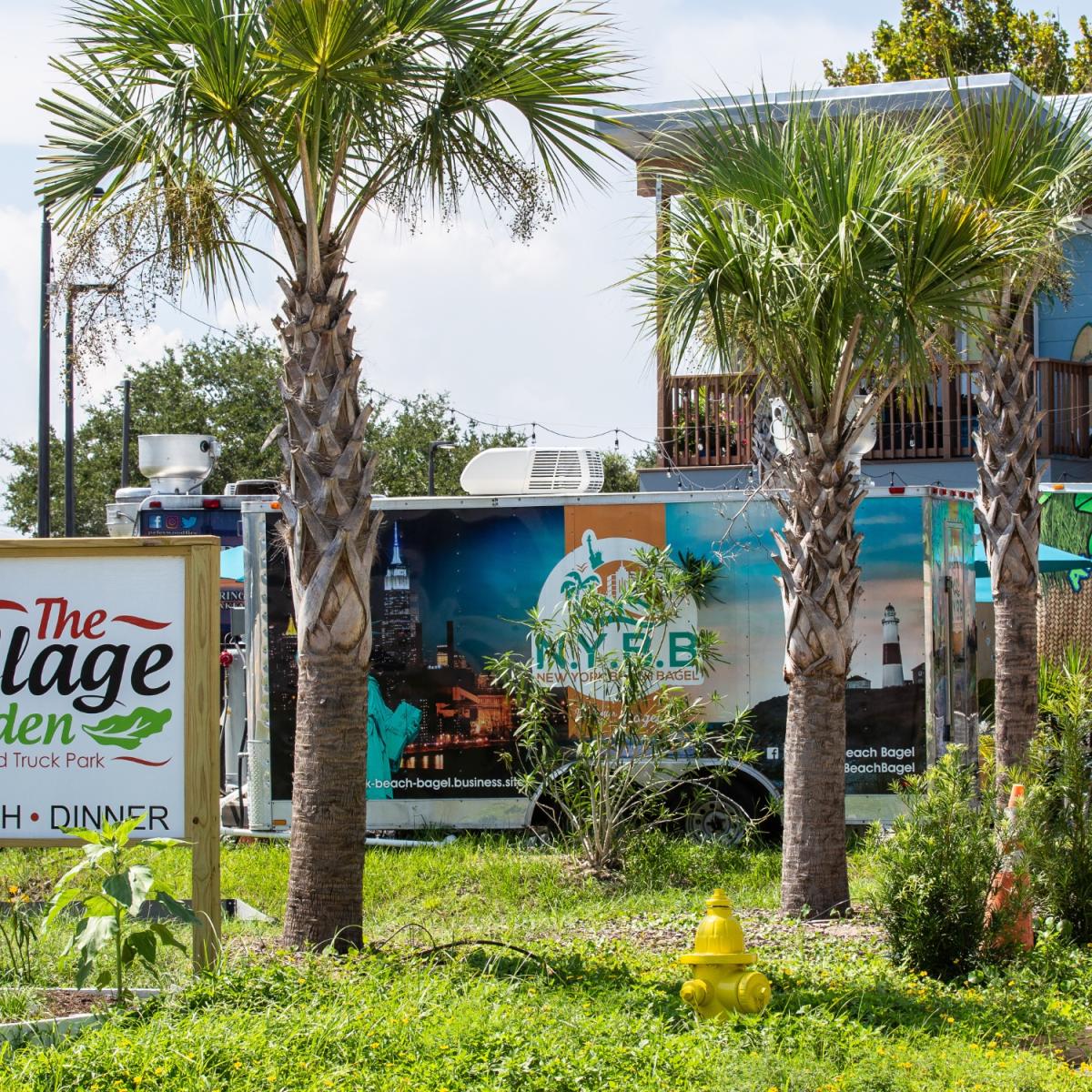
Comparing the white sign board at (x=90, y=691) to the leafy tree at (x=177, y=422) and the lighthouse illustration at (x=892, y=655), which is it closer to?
the lighthouse illustration at (x=892, y=655)

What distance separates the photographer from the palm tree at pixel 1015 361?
999 centimetres

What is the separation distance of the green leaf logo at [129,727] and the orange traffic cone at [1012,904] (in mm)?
4350

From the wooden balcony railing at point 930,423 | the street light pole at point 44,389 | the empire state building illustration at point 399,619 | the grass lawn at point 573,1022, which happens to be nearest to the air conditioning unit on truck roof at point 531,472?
the empire state building illustration at point 399,619

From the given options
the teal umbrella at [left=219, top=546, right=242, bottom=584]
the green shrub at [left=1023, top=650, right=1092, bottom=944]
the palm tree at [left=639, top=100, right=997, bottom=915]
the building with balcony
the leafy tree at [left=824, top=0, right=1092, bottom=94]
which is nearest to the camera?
the green shrub at [left=1023, top=650, right=1092, bottom=944]

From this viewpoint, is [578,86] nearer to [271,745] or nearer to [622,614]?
[622,614]

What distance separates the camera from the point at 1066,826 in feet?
25.9

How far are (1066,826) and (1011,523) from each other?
361cm

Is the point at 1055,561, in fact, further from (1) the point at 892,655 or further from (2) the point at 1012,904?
(2) the point at 1012,904

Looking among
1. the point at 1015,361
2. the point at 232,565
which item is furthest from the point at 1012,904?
the point at 232,565

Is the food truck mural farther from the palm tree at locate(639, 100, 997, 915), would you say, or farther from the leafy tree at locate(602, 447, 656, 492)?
the leafy tree at locate(602, 447, 656, 492)

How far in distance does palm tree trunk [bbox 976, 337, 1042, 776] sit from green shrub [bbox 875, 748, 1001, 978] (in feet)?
11.8

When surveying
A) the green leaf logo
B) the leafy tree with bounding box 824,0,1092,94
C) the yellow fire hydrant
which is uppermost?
the leafy tree with bounding box 824,0,1092,94

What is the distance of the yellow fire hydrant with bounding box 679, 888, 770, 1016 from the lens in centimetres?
Result: 591

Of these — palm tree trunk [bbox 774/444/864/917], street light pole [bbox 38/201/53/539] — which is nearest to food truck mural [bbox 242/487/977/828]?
palm tree trunk [bbox 774/444/864/917]
